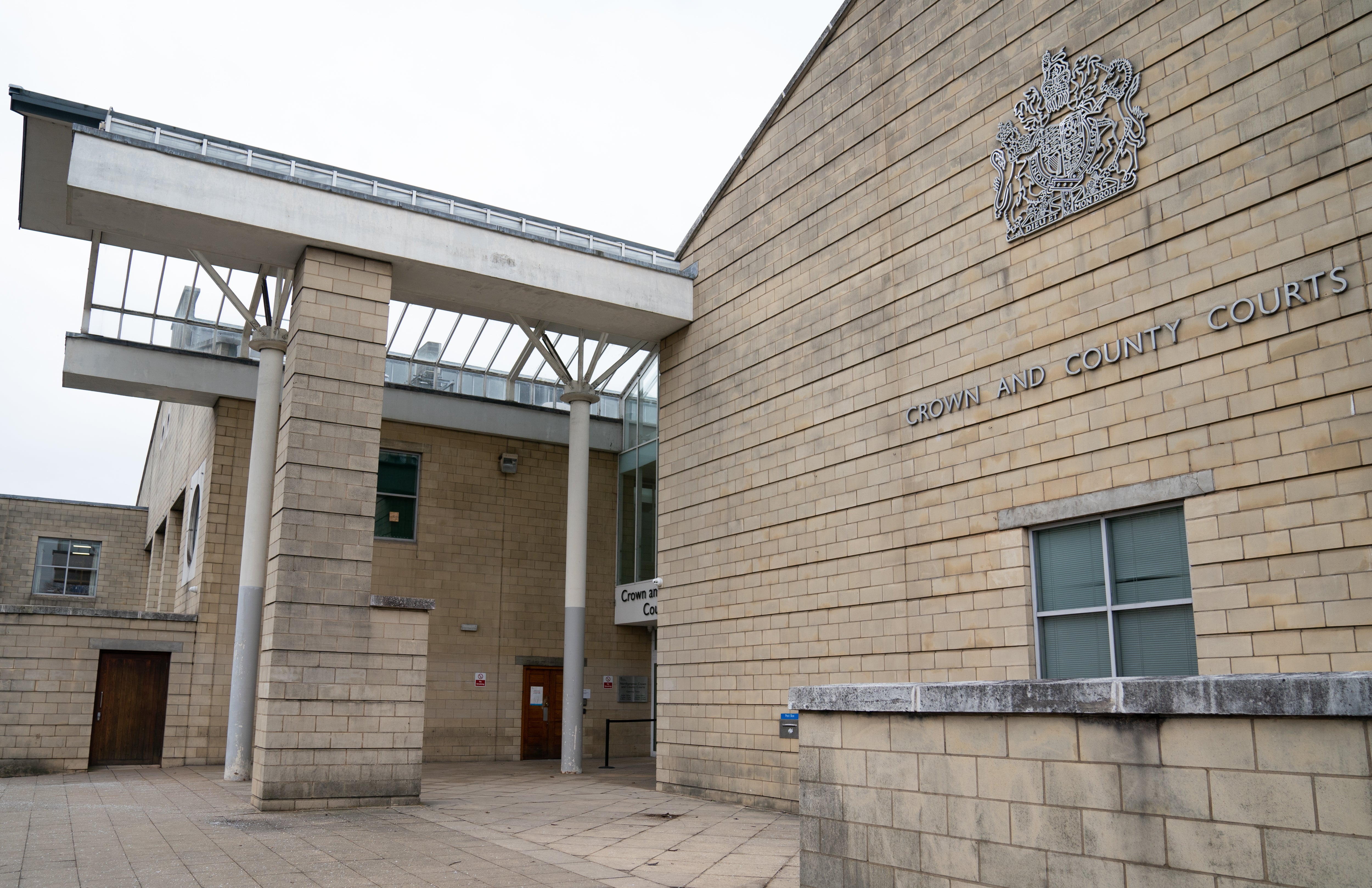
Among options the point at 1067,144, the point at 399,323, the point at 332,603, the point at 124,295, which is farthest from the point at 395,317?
the point at 1067,144

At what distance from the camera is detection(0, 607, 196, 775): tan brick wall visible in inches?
556

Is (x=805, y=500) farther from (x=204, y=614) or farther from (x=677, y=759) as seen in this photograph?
(x=204, y=614)

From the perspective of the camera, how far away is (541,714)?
18859 millimetres

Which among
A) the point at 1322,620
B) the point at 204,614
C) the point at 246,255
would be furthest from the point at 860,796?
the point at 204,614

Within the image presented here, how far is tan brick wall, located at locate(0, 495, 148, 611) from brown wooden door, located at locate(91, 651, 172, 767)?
46.4 feet

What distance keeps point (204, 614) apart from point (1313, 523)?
15779mm

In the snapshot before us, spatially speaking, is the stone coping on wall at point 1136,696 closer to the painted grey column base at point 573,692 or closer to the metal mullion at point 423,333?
the painted grey column base at point 573,692

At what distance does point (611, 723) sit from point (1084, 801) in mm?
15754

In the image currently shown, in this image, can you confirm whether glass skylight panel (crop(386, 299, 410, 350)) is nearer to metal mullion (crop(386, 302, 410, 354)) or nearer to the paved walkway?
metal mullion (crop(386, 302, 410, 354))

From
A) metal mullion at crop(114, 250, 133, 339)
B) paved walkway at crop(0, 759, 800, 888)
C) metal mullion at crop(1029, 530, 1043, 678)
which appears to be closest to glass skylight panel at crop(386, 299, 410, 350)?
metal mullion at crop(114, 250, 133, 339)

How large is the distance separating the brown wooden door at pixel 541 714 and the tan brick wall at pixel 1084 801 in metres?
13.7

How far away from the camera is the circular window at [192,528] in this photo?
18.8 metres

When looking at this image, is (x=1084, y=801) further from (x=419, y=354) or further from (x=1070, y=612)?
(x=419, y=354)

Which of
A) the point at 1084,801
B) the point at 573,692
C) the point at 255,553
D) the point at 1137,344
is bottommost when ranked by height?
the point at 573,692
